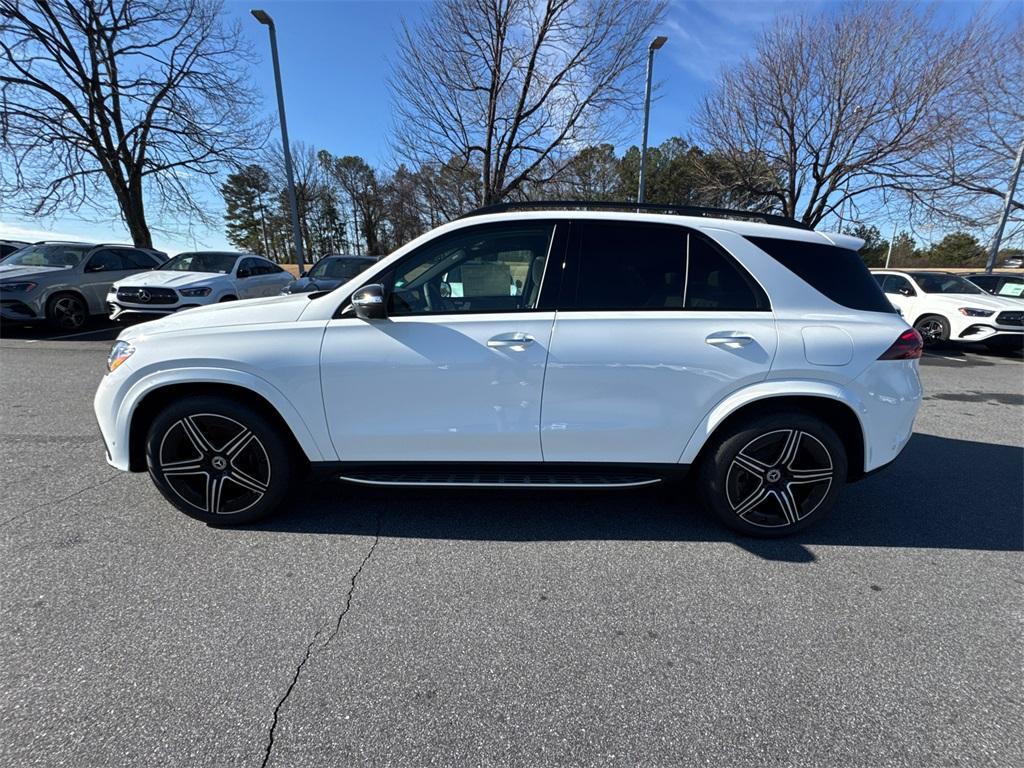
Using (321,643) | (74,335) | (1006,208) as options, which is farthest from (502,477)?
(1006,208)

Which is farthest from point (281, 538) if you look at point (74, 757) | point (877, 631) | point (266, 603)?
point (877, 631)

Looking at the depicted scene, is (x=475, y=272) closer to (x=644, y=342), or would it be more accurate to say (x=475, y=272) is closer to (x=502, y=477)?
(x=644, y=342)

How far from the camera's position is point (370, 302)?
8.26ft

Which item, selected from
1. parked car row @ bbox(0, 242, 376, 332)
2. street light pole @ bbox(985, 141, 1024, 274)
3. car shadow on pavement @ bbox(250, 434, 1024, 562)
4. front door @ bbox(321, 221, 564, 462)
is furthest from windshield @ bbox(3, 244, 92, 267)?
street light pole @ bbox(985, 141, 1024, 274)

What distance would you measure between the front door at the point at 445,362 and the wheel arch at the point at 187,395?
1.00 feet

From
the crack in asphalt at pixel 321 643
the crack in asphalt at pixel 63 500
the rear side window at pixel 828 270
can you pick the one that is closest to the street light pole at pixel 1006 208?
the rear side window at pixel 828 270

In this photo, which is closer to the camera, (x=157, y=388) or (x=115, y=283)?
(x=157, y=388)

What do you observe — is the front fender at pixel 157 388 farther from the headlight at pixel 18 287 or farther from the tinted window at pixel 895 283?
the tinted window at pixel 895 283

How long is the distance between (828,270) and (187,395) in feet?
12.7

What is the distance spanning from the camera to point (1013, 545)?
114 inches

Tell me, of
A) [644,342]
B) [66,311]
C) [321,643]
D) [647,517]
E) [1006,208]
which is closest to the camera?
[321,643]

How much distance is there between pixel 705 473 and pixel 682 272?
1205 mm

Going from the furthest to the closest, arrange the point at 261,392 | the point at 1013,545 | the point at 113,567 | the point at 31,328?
the point at 31,328, the point at 1013,545, the point at 261,392, the point at 113,567

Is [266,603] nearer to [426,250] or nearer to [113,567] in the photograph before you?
[113,567]
